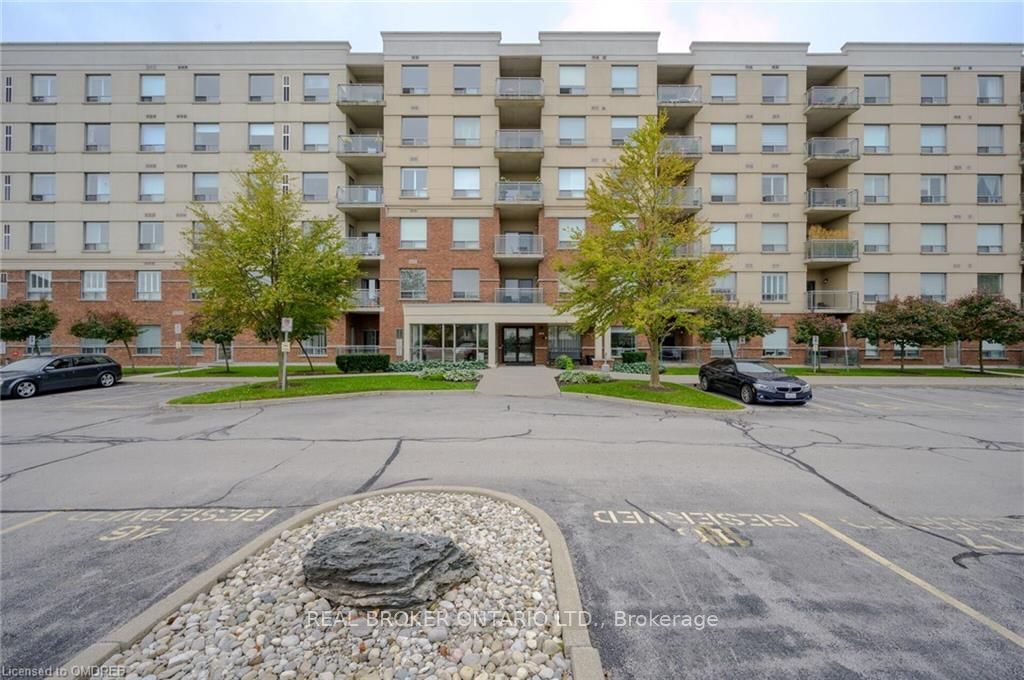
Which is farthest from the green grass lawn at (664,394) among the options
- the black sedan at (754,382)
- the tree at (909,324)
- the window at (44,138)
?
the window at (44,138)

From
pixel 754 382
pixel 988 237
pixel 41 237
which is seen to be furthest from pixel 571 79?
pixel 41 237

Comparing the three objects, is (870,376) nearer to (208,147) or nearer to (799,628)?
(799,628)

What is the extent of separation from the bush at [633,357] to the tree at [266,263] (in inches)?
635

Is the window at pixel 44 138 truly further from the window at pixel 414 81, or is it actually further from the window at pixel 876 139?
the window at pixel 876 139

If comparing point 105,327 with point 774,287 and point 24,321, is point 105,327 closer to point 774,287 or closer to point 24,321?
point 24,321

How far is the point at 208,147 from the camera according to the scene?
2736cm

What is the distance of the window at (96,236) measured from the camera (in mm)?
27172

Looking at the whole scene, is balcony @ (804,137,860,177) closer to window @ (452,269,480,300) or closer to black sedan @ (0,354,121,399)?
window @ (452,269,480,300)

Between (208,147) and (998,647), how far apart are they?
122 ft

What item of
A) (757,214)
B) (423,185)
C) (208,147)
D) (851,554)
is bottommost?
(851,554)

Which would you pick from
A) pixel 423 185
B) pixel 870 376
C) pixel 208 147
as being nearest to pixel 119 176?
pixel 208 147

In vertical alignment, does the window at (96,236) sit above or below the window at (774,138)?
below

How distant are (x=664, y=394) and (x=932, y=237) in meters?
27.2

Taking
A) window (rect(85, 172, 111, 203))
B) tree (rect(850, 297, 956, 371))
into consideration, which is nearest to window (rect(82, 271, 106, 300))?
window (rect(85, 172, 111, 203))
